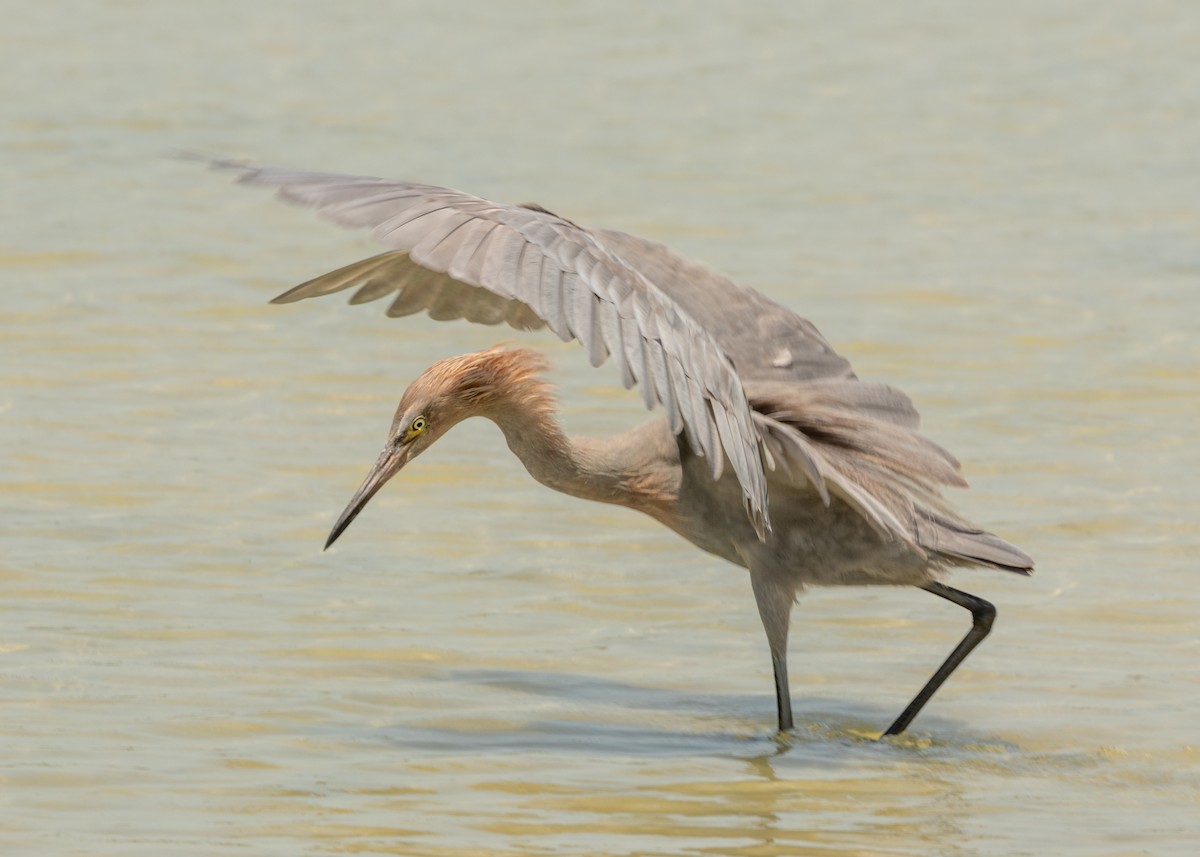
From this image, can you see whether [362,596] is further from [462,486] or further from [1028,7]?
[1028,7]

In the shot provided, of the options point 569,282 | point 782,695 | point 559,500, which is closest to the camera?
point 569,282

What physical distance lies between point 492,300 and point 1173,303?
6057 mm

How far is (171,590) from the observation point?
27.4ft

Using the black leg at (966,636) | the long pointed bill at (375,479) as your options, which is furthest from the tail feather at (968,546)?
the long pointed bill at (375,479)

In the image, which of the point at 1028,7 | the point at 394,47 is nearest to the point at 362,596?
the point at 394,47

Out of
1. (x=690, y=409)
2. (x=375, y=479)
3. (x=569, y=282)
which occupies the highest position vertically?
(x=569, y=282)

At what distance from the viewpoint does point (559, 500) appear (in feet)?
31.9

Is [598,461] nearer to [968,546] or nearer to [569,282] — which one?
[968,546]

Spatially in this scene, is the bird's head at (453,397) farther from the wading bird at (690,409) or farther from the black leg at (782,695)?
the black leg at (782,695)

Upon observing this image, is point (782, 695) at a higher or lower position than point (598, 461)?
lower

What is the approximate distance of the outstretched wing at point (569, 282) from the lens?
607cm

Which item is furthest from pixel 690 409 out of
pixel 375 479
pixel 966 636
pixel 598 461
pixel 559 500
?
pixel 559 500

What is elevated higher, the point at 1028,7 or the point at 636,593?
the point at 1028,7

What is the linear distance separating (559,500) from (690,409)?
11.1 feet
